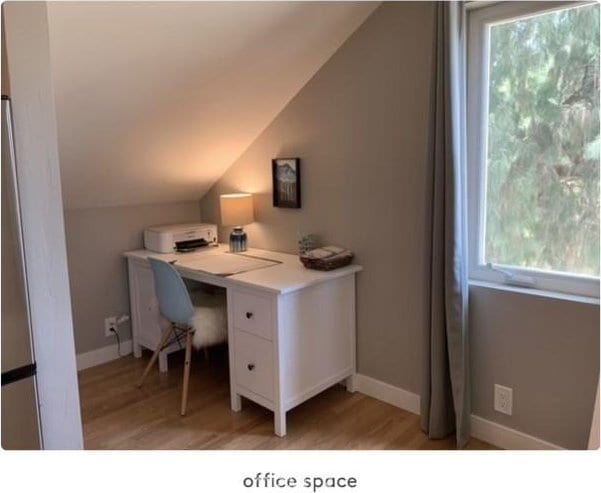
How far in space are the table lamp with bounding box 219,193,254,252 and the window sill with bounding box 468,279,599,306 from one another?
1399 mm

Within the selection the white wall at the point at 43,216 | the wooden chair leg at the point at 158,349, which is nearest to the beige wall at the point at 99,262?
the wooden chair leg at the point at 158,349

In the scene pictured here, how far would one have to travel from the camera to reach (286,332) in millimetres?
2176

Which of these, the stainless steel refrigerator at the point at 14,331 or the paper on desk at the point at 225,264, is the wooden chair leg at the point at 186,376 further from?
the stainless steel refrigerator at the point at 14,331

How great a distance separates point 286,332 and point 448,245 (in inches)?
32.0

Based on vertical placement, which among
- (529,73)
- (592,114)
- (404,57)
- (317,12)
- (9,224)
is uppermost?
(317,12)

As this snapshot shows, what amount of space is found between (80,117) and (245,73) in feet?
2.60

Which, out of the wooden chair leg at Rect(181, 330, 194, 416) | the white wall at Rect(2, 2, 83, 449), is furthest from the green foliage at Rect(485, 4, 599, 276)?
the white wall at Rect(2, 2, 83, 449)

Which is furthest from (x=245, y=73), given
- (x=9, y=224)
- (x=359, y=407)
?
(x=359, y=407)

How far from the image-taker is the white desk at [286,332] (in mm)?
2172

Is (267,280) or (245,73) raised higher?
(245,73)

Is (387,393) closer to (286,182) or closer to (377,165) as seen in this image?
(377,165)

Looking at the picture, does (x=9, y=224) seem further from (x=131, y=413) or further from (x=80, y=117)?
(x=131, y=413)

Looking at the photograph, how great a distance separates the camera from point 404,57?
86.4 inches

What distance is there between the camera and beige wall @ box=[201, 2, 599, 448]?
1.89 metres
